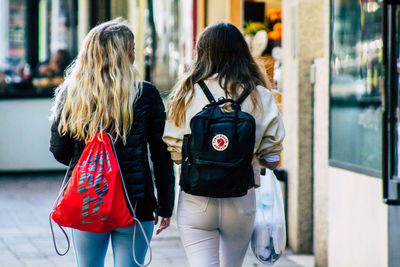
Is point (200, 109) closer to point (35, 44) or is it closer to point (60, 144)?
point (60, 144)

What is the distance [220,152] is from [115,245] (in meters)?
0.68

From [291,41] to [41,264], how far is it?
301 cm

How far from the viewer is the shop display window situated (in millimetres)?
12211

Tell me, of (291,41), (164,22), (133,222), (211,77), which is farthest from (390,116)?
(164,22)

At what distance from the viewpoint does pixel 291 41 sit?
7.25 m

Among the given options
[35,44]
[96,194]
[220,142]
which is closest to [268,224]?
[220,142]

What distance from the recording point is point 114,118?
359 centimetres

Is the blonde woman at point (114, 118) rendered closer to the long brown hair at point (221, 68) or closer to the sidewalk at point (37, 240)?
the long brown hair at point (221, 68)

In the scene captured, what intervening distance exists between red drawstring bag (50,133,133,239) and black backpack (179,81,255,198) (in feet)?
1.10

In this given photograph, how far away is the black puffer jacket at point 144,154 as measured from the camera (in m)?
3.60

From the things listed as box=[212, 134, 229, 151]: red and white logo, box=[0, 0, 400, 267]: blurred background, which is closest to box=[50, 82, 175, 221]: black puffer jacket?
box=[212, 134, 229, 151]: red and white logo

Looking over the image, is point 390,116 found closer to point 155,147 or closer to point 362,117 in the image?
point 362,117

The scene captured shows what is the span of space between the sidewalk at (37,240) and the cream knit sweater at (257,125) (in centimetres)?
264

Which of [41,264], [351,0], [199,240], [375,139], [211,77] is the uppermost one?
[351,0]
